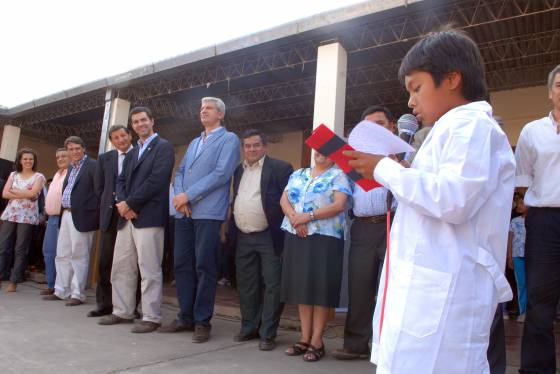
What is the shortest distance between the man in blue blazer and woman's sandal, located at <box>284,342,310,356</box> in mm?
717

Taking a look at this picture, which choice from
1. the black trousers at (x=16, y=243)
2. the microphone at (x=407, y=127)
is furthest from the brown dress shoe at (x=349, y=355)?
the black trousers at (x=16, y=243)

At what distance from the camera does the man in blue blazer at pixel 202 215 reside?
3.87m

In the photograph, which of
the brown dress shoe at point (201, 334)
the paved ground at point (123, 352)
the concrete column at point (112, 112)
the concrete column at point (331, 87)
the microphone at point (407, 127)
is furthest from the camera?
the concrete column at point (112, 112)

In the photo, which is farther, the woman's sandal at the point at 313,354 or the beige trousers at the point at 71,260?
the beige trousers at the point at 71,260

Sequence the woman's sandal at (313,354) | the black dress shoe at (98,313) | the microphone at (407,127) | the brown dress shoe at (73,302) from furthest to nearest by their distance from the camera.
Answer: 1. the brown dress shoe at (73,302)
2. the black dress shoe at (98,313)
3. the woman's sandal at (313,354)
4. the microphone at (407,127)

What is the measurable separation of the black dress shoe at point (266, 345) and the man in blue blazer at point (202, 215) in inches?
18.9

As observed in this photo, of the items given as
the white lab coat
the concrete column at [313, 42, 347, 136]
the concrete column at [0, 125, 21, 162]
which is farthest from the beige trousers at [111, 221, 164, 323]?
the concrete column at [0, 125, 21, 162]

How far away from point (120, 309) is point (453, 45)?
3.78 m

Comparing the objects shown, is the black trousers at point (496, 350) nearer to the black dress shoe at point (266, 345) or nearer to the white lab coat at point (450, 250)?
the white lab coat at point (450, 250)

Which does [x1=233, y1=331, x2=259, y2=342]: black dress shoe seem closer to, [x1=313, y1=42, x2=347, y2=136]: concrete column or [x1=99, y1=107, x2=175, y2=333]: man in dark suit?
[x1=99, y1=107, x2=175, y2=333]: man in dark suit

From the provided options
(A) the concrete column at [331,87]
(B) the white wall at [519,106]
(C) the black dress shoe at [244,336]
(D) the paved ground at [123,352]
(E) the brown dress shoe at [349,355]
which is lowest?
(D) the paved ground at [123,352]

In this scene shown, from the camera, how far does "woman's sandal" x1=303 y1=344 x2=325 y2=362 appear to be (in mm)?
3273

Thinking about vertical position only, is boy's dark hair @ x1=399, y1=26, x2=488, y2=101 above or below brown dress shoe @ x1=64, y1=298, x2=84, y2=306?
above

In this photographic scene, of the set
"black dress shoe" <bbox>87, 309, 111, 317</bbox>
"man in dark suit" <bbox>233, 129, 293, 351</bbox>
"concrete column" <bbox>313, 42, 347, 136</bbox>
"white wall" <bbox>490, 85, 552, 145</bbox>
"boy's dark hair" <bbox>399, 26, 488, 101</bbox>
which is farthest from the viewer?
"white wall" <bbox>490, 85, 552, 145</bbox>
